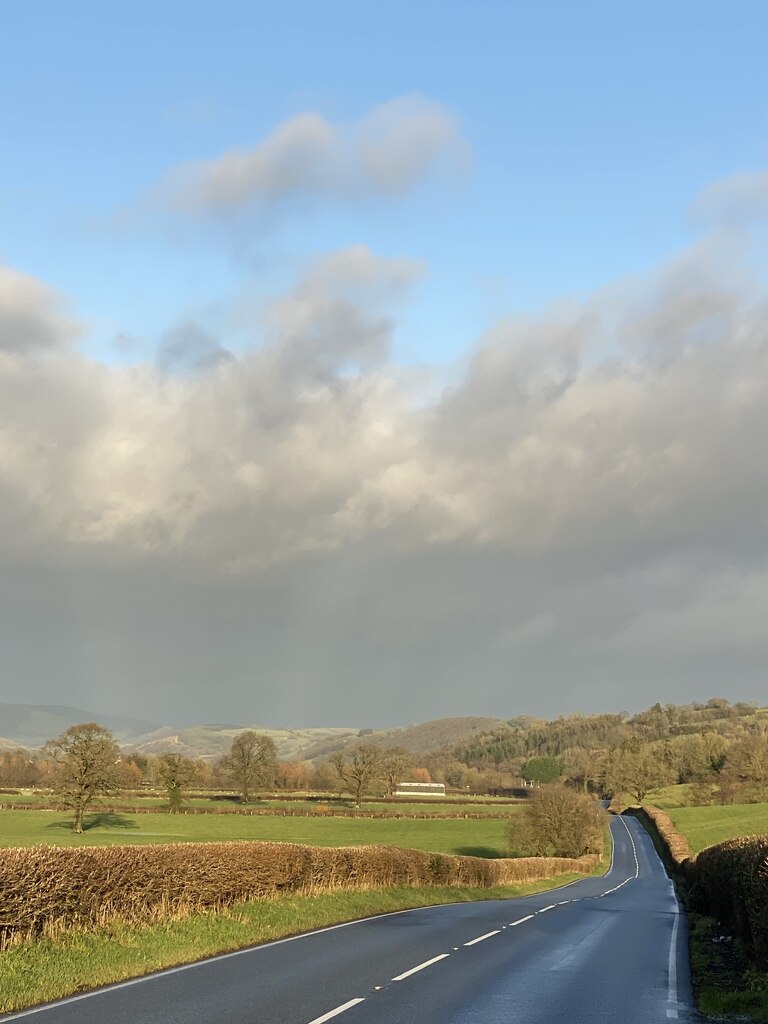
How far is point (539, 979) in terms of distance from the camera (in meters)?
16.3

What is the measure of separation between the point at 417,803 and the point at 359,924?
150 meters

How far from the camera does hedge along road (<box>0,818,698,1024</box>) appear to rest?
1235cm

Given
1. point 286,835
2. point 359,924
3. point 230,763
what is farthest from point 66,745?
point 359,924

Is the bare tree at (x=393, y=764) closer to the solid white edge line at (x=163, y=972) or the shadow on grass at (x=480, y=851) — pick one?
the shadow on grass at (x=480, y=851)

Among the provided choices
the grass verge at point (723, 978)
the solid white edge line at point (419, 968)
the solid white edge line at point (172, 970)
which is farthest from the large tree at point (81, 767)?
the solid white edge line at point (419, 968)

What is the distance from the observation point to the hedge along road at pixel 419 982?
12.4 meters

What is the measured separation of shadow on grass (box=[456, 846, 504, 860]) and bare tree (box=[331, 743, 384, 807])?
55.7 m

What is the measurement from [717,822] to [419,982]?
459 ft

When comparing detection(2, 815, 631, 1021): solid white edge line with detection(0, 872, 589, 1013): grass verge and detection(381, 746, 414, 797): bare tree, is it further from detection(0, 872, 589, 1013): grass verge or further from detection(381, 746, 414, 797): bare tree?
detection(381, 746, 414, 797): bare tree

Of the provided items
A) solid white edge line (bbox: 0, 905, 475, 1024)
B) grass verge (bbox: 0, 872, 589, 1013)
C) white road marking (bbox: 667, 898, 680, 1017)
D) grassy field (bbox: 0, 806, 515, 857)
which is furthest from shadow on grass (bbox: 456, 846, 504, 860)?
solid white edge line (bbox: 0, 905, 475, 1024)

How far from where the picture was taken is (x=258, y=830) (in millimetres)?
111500

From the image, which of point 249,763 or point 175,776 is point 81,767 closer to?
point 175,776

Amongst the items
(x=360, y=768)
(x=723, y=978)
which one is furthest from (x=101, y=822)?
(x=723, y=978)

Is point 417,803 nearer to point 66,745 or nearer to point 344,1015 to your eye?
point 66,745
